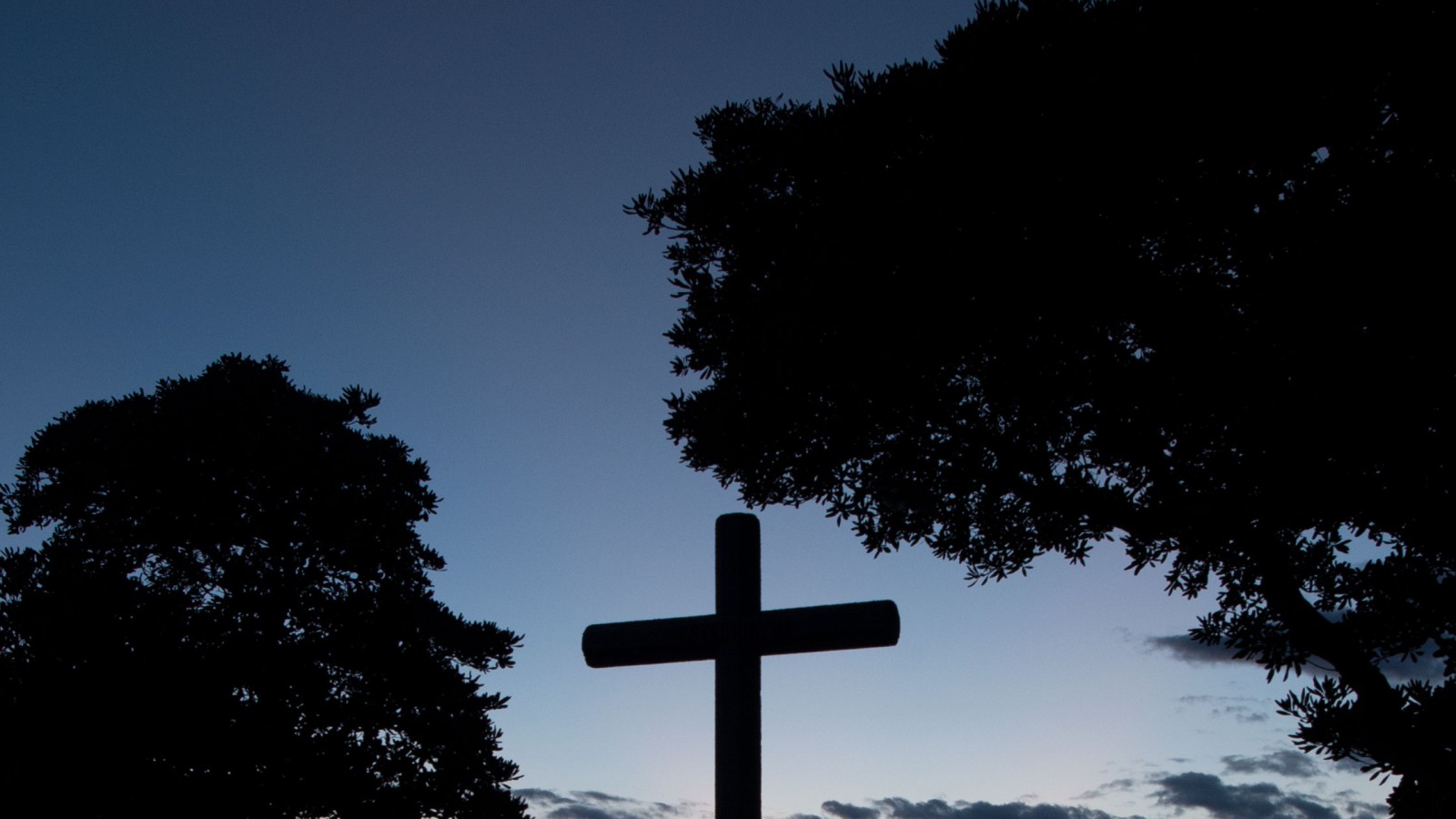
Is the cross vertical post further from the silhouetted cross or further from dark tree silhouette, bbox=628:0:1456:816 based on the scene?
dark tree silhouette, bbox=628:0:1456:816

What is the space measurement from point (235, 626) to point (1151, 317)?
16.0 metres

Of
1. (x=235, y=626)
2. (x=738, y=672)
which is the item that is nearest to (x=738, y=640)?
(x=738, y=672)

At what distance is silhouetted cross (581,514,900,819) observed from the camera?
316 inches

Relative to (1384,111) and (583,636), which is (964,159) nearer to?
(1384,111)

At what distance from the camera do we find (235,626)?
62.3 feet

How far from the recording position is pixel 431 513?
22.2m

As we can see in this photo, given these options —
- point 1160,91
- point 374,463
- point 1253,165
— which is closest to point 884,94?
point 1160,91

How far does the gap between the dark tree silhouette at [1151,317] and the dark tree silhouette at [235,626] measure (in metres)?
9.55

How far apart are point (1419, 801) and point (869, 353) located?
6.61m

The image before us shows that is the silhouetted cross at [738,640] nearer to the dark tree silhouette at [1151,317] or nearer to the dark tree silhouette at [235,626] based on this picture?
the dark tree silhouette at [1151,317]

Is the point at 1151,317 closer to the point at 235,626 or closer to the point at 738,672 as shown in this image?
the point at 738,672

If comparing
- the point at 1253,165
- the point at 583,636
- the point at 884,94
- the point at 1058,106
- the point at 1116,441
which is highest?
the point at 884,94

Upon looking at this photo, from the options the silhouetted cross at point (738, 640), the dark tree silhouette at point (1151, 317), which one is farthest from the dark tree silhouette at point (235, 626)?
the silhouetted cross at point (738, 640)

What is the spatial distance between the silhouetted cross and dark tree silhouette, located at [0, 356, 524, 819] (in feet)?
38.6
